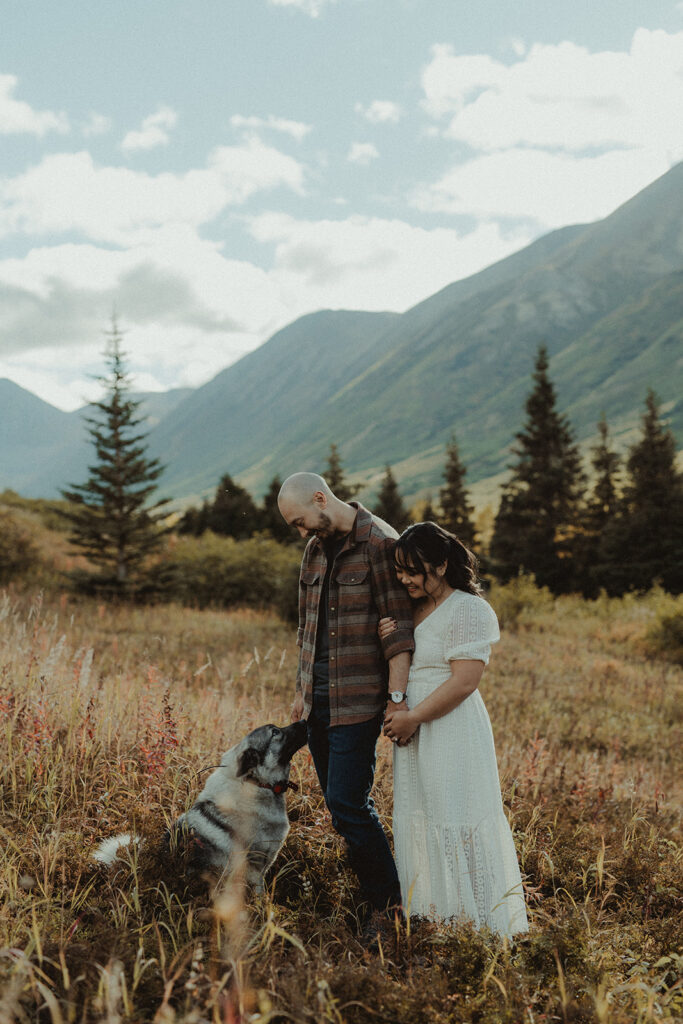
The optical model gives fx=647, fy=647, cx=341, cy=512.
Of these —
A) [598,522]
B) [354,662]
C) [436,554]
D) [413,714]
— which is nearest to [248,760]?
[354,662]

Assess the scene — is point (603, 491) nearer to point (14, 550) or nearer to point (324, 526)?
point (14, 550)

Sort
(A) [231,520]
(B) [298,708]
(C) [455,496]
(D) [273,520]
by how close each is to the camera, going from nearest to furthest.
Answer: (B) [298,708] → (C) [455,496] → (D) [273,520] → (A) [231,520]

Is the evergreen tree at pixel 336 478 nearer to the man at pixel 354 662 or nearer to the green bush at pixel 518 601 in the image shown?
the green bush at pixel 518 601

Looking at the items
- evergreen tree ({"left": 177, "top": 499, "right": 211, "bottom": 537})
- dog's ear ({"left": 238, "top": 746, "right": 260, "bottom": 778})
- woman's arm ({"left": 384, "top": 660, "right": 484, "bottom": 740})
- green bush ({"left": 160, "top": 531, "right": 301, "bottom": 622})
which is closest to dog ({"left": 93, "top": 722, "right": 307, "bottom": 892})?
dog's ear ({"left": 238, "top": 746, "right": 260, "bottom": 778})

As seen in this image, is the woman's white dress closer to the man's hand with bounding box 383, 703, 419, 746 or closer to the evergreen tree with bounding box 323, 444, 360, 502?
the man's hand with bounding box 383, 703, 419, 746

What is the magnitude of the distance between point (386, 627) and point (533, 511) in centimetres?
2668

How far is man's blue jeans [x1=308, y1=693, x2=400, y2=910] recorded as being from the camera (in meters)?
3.00

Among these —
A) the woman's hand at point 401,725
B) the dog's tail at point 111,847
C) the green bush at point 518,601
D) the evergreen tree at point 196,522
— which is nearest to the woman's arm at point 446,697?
the woman's hand at point 401,725

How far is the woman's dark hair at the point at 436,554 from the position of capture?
118 inches

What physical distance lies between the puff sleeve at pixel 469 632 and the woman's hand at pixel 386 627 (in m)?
0.25

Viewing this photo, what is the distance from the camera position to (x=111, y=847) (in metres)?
3.17

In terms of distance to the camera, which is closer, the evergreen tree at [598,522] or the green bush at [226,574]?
the green bush at [226,574]

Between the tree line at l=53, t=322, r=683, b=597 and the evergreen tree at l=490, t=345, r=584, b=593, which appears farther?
the evergreen tree at l=490, t=345, r=584, b=593

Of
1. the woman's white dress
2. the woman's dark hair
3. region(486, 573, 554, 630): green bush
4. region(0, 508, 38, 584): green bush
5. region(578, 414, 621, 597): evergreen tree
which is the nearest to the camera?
the woman's white dress
